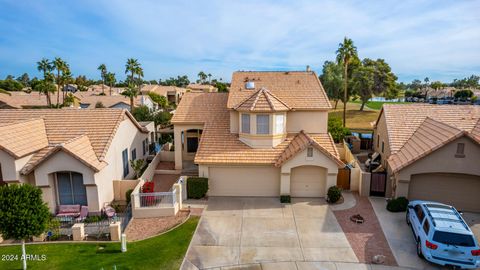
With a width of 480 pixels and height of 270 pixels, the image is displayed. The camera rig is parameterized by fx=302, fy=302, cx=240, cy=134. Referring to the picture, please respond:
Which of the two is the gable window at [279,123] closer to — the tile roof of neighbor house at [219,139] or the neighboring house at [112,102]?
the tile roof of neighbor house at [219,139]

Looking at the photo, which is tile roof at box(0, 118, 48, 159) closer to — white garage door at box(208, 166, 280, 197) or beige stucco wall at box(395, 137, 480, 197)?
white garage door at box(208, 166, 280, 197)

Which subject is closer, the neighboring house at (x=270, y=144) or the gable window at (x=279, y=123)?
the neighboring house at (x=270, y=144)

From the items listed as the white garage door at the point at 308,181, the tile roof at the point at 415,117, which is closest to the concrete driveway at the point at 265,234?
the white garage door at the point at 308,181

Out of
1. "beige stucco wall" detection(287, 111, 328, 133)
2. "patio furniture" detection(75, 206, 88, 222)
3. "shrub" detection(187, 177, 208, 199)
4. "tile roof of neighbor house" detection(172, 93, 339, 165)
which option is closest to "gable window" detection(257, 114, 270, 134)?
"tile roof of neighbor house" detection(172, 93, 339, 165)

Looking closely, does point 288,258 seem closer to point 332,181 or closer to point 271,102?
point 332,181

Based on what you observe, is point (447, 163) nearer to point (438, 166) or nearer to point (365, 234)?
point (438, 166)

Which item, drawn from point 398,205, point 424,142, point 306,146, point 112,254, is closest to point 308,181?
point 306,146
